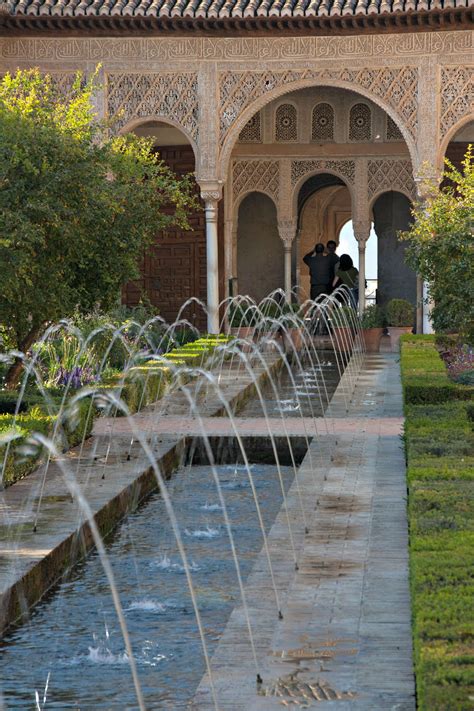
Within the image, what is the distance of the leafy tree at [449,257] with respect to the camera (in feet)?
36.2

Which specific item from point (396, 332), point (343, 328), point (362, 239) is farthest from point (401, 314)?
point (362, 239)

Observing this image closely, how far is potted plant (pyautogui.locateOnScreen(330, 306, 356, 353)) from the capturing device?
19516 millimetres

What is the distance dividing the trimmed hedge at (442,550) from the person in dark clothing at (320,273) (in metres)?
12.6

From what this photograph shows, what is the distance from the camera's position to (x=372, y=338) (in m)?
19.4

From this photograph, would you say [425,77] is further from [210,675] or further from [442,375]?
[210,675]

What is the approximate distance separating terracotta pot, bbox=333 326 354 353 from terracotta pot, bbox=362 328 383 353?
0.88 feet

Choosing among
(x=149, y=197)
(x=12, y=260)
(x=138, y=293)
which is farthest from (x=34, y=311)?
(x=138, y=293)

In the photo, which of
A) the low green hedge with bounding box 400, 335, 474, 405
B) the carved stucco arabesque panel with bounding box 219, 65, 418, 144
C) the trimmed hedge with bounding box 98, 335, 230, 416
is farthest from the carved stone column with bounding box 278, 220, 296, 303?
the low green hedge with bounding box 400, 335, 474, 405

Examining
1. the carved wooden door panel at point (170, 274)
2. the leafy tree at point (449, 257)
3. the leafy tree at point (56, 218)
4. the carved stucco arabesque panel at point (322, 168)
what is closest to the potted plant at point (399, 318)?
the carved stucco arabesque panel at point (322, 168)

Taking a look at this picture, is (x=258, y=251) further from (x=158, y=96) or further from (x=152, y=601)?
(x=152, y=601)

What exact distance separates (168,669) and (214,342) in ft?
38.4

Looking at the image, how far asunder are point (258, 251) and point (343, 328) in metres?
4.61

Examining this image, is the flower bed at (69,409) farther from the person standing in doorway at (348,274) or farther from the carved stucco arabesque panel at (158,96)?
the person standing in doorway at (348,274)

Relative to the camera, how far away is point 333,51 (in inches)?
704
